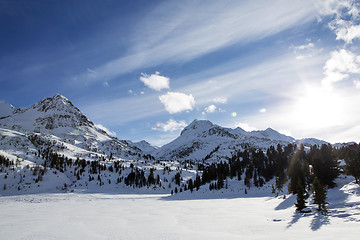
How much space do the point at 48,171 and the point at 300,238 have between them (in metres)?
129

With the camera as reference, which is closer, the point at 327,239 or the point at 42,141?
the point at 327,239

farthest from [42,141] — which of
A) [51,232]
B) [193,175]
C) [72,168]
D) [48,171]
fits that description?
[51,232]

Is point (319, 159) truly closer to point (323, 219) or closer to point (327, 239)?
point (323, 219)

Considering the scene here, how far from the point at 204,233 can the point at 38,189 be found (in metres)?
105

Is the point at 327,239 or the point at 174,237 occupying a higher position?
the point at 327,239

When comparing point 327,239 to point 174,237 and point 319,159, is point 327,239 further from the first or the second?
point 319,159

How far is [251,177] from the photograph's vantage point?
328 ft

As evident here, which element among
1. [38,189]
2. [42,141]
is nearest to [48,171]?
[38,189]

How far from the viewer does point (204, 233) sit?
50.9 ft

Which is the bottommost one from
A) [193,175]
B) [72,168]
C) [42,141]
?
[193,175]

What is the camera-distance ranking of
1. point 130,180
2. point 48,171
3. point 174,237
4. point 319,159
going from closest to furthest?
point 174,237 → point 319,159 → point 48,171 → point 130,180

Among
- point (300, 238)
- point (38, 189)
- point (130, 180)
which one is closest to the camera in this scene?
point (300, 238)

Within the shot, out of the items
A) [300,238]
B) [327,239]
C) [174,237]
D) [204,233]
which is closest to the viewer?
[327,239]

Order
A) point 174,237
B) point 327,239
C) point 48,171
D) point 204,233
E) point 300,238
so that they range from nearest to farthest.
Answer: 1. point 327,239
2. point 300,238
3. point 174,237
4. point 204,233
5. point 48,171
